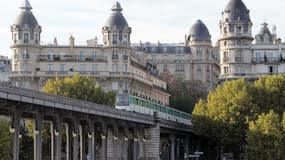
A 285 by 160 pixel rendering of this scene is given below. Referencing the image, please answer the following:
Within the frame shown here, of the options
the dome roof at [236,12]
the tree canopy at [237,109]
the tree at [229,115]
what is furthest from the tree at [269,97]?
the dome roof at [236,12]

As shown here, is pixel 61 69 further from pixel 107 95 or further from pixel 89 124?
pixel 89 124

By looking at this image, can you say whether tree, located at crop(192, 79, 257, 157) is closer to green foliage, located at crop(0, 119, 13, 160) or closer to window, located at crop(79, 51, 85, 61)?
green foliage, located at crop(0, 119, 13, 160)

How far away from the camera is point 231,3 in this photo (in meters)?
189

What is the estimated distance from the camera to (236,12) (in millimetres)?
187625

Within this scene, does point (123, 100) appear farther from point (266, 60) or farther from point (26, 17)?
point (266, 60)

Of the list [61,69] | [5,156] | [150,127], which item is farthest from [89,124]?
[61,69]

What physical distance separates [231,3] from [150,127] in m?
53.4

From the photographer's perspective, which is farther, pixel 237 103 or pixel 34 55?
pixel 34 55

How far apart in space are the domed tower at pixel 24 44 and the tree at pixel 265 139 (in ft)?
199

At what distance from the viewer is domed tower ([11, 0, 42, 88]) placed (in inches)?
7254

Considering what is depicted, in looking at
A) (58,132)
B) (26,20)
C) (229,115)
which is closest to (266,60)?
(229,115)

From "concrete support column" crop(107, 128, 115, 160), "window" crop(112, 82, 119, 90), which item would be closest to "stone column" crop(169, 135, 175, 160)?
"concrete support column" crop(107, 128, 115, 160)

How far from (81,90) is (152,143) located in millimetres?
16192

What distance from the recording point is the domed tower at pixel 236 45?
7288 inches
